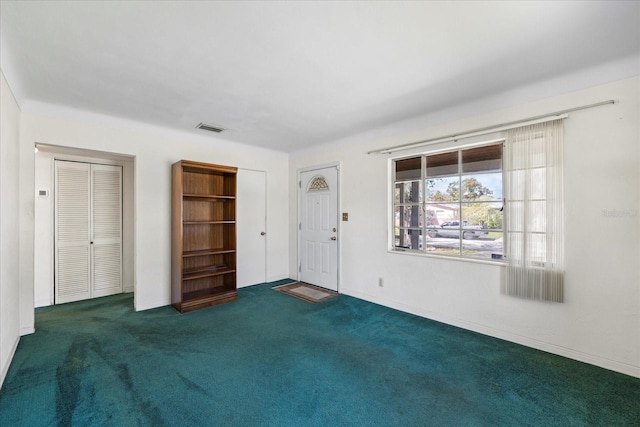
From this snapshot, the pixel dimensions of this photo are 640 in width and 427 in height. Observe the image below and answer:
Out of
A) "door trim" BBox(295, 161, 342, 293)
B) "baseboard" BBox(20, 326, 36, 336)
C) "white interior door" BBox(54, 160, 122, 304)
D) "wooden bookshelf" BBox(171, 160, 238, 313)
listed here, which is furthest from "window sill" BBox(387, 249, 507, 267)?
"white interior door" BBox(54, 160, 122, 304)

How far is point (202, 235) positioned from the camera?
175 inches

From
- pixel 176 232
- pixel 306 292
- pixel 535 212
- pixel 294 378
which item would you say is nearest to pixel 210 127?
pixel 176 232

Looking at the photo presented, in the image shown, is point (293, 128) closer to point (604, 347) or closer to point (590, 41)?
point (590, 41)

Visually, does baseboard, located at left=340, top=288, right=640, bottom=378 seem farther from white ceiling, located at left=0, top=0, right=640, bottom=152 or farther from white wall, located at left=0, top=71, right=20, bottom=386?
white wall, located at left=0, top=71, right=20, bottom=386

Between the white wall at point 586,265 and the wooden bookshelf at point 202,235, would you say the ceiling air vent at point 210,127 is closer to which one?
the wooden bookshelf at point 202,235

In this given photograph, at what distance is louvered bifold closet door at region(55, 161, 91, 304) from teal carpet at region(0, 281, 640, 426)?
0.82 meters

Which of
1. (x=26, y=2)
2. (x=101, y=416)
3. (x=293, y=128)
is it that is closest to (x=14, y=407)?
(x=101, y=416)

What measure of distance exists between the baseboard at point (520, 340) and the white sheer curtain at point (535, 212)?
45 centimetres

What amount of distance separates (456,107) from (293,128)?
2128 millimetres

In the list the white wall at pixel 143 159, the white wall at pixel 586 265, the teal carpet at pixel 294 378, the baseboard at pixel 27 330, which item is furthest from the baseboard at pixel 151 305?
the white wall at pixel 586 265

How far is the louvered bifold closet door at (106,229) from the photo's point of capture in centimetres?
438

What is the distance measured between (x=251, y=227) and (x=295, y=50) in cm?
346

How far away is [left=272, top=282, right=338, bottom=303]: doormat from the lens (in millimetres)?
4320

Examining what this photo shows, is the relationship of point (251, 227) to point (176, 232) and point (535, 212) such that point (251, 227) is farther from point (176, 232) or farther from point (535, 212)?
point (535, 212)
